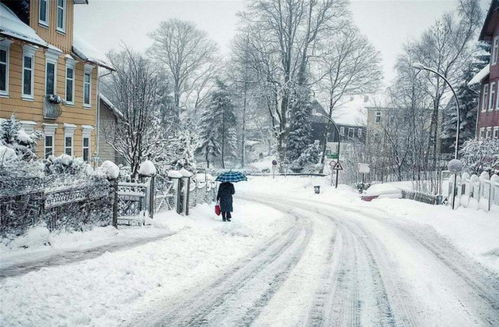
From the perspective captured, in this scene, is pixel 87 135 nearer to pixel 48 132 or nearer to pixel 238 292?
pixel 48 132

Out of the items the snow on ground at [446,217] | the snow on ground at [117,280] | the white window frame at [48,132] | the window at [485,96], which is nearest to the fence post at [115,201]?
the snow on ground at [117,280]

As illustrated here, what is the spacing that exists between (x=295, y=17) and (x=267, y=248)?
3169 centimetres

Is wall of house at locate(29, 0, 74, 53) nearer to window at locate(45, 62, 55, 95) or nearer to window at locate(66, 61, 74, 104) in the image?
window at locate(66, 61, 74, 104)

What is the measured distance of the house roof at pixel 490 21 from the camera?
27.9 metres

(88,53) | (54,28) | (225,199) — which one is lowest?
(225,199)

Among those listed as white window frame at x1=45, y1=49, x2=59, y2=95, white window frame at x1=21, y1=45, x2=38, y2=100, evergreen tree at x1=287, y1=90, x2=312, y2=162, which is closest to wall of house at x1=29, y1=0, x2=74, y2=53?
white window frame at x1=45, y1=49, x2=59, y2=95

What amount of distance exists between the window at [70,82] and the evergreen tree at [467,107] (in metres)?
30.7

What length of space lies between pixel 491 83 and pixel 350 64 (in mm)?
14489

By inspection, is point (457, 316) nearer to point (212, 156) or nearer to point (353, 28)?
point (353, 28)

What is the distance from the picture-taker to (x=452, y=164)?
724 inches

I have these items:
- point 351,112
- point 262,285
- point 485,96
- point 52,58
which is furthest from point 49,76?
point 351,112

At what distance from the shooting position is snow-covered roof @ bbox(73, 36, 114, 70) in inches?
795

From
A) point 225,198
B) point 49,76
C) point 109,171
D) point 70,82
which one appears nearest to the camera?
point 109,171

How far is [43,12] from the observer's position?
1800 centimetres
